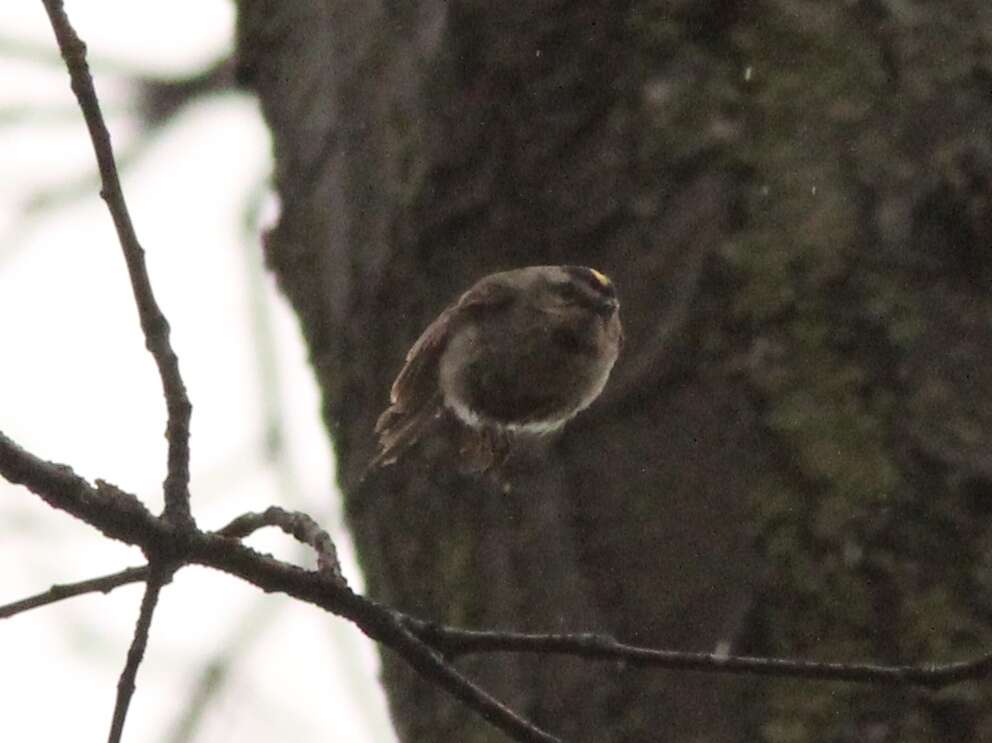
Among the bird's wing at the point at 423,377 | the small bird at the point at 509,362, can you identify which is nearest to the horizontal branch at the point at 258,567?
the small bird at the point at 509,362

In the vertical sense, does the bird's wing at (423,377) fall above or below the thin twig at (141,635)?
above

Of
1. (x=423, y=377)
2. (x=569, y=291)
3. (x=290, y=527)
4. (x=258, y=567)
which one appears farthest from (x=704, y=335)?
(x=258, y=567)

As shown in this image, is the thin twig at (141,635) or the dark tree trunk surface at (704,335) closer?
the thin twig at (141,635)

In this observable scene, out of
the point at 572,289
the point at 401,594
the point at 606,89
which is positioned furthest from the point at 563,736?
the point at 606,89

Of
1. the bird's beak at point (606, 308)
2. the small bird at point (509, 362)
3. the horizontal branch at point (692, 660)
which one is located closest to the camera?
the horizontal branch at point (692, 660)

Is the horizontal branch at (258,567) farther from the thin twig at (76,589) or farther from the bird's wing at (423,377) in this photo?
the bird's wing at (423,377)

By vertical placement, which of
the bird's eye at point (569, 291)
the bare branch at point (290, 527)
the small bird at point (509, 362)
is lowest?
the bare branch at point (290, 527)

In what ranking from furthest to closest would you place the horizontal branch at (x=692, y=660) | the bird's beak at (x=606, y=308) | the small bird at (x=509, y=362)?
1. the bird's beak at (x=606, y=308)
2. the small bird at (x=509, y=362)
3. the horizontal branch at (x=692, y=660)

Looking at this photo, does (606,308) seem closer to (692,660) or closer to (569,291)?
(569,291)
